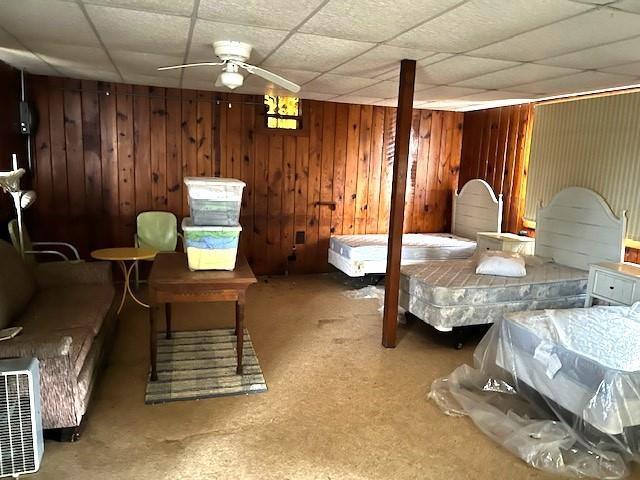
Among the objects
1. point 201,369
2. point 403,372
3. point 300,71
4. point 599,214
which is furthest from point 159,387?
point 599,214

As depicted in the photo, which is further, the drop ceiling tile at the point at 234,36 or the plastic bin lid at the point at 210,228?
the plastic bin lid at the point at 210,228

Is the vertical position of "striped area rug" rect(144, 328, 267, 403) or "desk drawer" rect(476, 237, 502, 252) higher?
"desk drawer" rect(476, 237, 502, 252)

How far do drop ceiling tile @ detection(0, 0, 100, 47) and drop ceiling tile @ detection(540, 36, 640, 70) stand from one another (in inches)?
117

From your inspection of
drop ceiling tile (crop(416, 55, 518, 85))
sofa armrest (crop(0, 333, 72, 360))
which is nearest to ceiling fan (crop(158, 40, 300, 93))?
drop ceiling tile (crop(416, 55, 518, 85))

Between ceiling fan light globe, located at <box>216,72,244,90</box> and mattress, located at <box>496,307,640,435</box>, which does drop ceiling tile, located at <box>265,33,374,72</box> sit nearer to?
ceiling fan light globe, located at <box>216,72,244,90</box>

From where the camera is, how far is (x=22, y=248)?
3592mm

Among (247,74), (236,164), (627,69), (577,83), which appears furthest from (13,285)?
(577,83)

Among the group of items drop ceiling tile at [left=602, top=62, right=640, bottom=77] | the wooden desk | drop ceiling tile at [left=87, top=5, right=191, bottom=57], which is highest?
drop ceiling tile at [left=602, top=62, right=640, bottom=77]

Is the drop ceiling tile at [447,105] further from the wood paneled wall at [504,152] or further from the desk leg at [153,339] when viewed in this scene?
the desk leg at [153,339]

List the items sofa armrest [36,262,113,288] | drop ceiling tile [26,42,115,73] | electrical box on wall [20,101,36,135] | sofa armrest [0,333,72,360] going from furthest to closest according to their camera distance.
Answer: electrical box on wall [20,101,36,135] → sofa armrest [36,262,113,288] → drop ceiling tile [26,42,115,73] → sofa armrest [0,333,72,360]

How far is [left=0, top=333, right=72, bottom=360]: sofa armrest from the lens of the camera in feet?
6.97

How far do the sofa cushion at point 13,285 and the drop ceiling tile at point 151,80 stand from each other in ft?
6.64

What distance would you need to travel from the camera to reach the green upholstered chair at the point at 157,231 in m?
4.86

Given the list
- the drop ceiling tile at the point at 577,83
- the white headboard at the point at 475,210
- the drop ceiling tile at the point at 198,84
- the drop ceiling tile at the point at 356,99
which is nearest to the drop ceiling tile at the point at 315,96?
the drop ceiling tile at the point at 356,99
